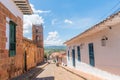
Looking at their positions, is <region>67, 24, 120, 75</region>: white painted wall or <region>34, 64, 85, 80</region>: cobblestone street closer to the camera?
<region>67, 24, 120, 75</region>: white painted wall

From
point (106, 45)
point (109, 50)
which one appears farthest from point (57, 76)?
point (109, 50)

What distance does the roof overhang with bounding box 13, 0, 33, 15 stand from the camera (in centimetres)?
1121

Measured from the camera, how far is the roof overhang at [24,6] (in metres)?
11.2

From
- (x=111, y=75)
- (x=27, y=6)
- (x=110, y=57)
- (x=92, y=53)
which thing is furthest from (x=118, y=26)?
(x=27, y=6)

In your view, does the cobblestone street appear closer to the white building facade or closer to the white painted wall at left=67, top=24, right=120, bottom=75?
the white building facade

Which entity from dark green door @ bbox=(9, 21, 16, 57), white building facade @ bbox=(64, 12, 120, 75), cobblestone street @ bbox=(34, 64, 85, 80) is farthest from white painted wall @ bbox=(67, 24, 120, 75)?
dark green door @ bbox=(9, 21, 16, 57)

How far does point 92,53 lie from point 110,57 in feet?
11.2

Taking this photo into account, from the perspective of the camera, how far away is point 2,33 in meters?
8.34

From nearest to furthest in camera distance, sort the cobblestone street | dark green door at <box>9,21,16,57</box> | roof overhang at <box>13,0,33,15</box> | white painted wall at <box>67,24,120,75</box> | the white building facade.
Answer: the white building facade, white painted wall at <box>67,24,120,75</box>, dark green door at <box>9,21,16,57</box>, roof overhang at <box>13,0,33,15</box>, the cobblestone street

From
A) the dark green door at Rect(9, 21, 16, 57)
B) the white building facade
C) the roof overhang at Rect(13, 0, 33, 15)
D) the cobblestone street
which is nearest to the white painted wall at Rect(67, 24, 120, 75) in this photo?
the white building facade

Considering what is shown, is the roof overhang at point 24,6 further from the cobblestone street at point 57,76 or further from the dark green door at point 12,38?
the cobblestone street at point 57,76

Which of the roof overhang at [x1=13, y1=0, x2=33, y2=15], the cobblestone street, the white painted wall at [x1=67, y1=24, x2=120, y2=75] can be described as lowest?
the cobblestone street

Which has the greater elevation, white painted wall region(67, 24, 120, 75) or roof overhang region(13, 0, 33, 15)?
roof overhang region(13, 0, 33, 15)

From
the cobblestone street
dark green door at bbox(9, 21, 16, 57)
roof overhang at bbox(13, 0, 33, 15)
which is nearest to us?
dark green door at bbox(9, 21, 16, 57)
